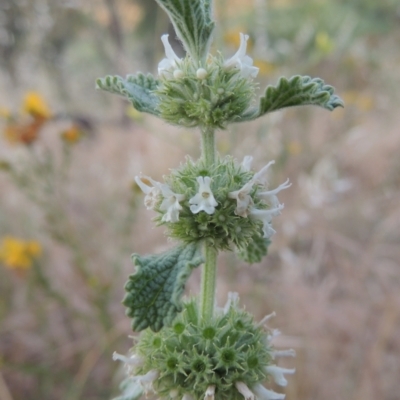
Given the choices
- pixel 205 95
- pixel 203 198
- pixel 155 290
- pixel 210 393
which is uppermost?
pixel 205 95

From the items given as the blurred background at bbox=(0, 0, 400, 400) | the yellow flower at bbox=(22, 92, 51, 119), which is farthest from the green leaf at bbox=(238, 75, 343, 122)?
the yellow flower at bbox=(22, 92, 51, 119)

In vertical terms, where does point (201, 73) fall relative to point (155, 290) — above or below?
above

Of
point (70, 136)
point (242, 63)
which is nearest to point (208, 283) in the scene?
point (242, 63)

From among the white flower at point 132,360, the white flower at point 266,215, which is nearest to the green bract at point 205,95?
the white flower at point 266,215

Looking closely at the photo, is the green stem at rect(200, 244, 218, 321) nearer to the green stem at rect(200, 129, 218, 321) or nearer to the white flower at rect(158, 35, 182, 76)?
the green stem at rect(200, 129, 218, 321)

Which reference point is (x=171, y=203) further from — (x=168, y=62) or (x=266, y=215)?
(x=168, y=62)

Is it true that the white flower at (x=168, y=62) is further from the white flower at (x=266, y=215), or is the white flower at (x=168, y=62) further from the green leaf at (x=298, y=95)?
the white flower at (x=266, y=215)

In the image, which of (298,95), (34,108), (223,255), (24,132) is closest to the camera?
(298,95)
